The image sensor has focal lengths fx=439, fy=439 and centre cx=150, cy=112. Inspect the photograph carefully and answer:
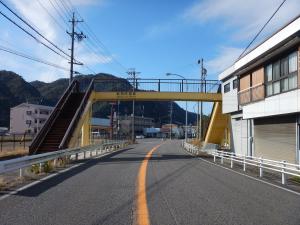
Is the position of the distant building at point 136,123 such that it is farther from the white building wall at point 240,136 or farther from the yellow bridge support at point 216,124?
the white building wall at point 240,136

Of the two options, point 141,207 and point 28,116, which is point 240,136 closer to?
point 141,207

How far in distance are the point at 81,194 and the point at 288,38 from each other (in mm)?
14935

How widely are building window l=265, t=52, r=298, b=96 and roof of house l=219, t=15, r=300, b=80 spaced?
1.02 metres

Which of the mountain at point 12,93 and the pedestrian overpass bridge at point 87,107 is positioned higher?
the mountain at point 12,93

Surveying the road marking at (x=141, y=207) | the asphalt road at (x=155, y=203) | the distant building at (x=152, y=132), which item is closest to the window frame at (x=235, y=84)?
the asphalt road at (x=155, y=203)

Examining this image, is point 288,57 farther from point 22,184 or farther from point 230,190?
point 22,184

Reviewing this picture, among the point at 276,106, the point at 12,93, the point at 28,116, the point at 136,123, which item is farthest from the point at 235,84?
the point at 136,123

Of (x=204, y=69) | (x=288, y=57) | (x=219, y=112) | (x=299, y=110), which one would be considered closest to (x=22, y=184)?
(x=299, y=110)

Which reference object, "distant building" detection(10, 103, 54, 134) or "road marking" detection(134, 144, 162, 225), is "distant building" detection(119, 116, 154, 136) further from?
"road marking" detection(134, 144, 162, 225)

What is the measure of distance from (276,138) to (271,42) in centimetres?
579

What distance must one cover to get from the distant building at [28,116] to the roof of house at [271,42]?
96.3m

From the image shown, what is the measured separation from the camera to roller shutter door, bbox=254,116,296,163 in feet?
78.2

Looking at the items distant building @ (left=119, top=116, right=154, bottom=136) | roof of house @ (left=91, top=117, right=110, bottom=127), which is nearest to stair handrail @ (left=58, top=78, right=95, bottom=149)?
roof of house @ (left=91, top=117, right=110, bottom=127)

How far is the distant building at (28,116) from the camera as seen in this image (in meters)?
122
